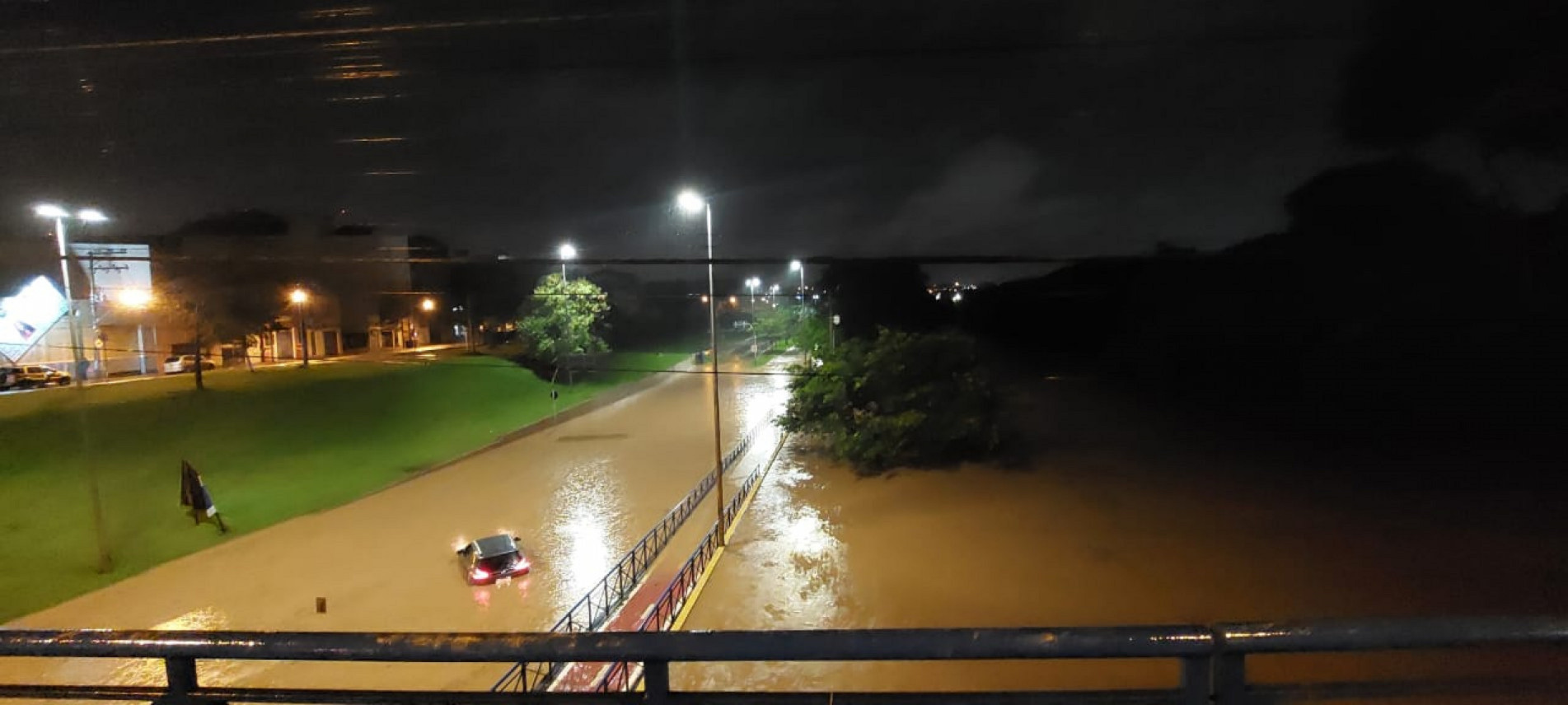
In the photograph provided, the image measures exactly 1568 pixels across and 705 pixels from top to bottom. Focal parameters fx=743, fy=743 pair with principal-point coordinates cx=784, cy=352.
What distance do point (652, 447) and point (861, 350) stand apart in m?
8.48

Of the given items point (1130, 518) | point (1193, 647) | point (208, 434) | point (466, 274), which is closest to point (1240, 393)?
point (1130, 518)

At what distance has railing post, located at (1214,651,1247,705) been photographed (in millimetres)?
1625

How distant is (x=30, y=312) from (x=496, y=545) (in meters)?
16.9

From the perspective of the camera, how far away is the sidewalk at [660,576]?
7602 millimetres

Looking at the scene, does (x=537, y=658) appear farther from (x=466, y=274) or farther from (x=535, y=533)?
(x=466, y=274)

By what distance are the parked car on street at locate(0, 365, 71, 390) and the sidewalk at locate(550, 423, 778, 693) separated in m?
22.8

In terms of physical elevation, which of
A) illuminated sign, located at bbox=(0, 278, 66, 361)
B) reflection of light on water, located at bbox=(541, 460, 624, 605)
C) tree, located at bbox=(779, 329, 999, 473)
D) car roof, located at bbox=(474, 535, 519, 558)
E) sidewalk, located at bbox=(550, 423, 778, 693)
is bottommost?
reflection of light on water, located at bbox=(541, 460, 624, 605)

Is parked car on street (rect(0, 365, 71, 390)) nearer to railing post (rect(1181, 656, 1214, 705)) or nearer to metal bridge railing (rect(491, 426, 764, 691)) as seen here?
metal bridge railing (rect(491, 426, 764, 691))

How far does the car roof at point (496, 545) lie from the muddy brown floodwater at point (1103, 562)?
359 centimetres

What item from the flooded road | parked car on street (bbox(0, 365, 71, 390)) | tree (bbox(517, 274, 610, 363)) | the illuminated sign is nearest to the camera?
the flooded road

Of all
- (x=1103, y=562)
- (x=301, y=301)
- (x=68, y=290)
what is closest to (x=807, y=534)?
(x=1103, y=562)

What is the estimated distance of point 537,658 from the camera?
5.24ft

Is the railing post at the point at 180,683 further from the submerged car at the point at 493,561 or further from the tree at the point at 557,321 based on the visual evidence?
the tree at the point at 557,321

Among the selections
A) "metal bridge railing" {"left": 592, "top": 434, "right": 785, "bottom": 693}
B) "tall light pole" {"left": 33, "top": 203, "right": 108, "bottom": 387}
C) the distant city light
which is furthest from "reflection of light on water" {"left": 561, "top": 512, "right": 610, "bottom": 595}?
the distant city light
